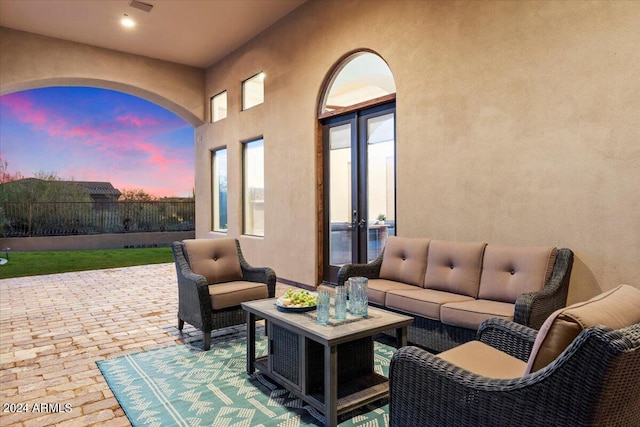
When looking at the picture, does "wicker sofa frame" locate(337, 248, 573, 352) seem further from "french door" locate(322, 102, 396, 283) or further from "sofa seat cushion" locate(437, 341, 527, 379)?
"french door" locate(322, 102, 396, 283)

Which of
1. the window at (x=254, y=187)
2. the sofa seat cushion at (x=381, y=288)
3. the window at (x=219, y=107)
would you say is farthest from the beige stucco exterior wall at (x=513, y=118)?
the window at (x=219, y=107)

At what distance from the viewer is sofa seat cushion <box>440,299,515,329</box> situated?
9.41 feet

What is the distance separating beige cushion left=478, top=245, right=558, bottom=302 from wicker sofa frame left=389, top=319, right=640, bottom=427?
5.95ft

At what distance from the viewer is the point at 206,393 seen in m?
2.65

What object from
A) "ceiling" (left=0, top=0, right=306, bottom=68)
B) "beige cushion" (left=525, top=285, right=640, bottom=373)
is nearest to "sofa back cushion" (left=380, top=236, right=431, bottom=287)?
"beige cushion" (left=525, top=285, right=640, bottom=373)

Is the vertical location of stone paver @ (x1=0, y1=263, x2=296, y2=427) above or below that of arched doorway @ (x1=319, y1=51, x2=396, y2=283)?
below

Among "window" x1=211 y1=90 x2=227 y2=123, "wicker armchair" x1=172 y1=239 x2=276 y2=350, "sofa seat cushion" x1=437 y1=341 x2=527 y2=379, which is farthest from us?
"window" x1=211 y1=90 x2=227 y2=123

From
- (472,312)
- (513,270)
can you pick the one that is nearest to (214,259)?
(472,312)

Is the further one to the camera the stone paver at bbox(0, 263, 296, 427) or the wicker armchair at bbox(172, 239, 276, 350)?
the wicker armchair at bbox(172, 239, 276, 350)

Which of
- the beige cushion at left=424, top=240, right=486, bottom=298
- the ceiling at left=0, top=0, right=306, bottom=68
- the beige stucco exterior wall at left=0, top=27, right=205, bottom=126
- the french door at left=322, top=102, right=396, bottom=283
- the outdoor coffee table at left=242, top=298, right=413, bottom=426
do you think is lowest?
the outdoor coffee table at left=242, top=298, right=413, bottom=426

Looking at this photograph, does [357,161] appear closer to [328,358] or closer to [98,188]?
[328,358]

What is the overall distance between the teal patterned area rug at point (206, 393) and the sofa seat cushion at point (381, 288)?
428 millimetres

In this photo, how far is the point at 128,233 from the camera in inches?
518

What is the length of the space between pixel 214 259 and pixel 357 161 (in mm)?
2394
